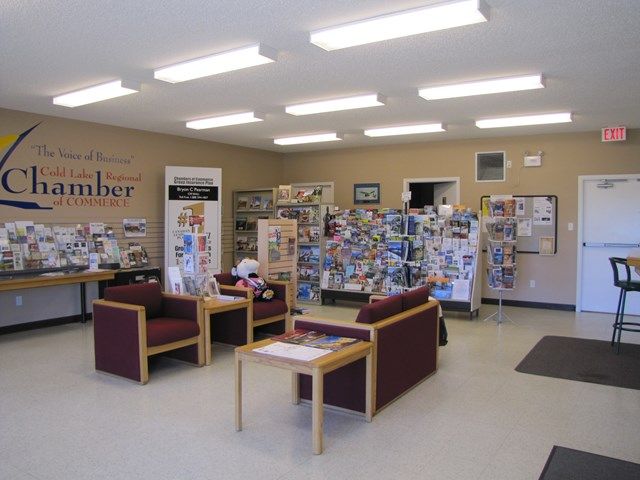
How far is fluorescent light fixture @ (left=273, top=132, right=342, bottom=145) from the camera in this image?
823 centimetres

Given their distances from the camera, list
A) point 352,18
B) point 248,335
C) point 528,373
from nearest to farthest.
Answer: point 352,18, point 528,373, point 248,335

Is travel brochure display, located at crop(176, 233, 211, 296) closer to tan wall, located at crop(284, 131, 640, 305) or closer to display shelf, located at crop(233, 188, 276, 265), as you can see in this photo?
display shelf, located at crop(233, 188, 276, 265)

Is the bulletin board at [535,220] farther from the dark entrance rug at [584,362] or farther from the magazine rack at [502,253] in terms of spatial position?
the dark entrance rug at [584,362]

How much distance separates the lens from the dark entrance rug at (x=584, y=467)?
290cm

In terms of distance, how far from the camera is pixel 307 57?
427 centimetres

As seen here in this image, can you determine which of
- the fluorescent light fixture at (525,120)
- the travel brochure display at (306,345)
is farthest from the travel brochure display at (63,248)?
the fluorescent light fixture at (525,120)

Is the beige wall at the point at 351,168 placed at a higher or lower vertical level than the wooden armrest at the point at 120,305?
higher

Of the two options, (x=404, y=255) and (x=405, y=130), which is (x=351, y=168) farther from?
(x=404, y=255)

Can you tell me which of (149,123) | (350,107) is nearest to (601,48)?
(350,107)

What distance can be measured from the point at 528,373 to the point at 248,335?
2.83 m

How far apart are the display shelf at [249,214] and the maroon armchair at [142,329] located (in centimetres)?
414

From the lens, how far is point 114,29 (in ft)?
11.9

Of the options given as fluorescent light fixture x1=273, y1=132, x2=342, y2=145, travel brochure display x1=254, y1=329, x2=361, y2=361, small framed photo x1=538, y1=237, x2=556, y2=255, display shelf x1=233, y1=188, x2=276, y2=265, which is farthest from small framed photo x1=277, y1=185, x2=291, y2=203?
travel brochure display x1=254, y1=329, x2=361, y2=361

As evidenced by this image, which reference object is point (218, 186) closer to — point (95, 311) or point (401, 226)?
point (401, 226)
